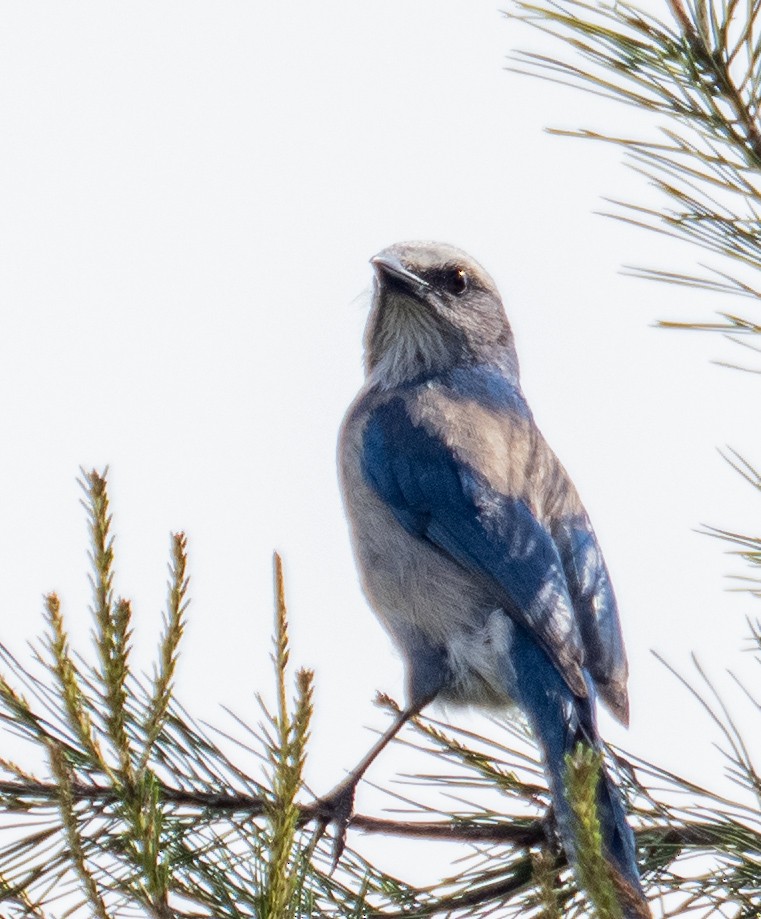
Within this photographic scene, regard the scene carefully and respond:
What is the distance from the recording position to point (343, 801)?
11.4ft

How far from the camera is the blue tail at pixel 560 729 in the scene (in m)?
3.21

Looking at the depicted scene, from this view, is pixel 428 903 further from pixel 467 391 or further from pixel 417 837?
pixel 467 391

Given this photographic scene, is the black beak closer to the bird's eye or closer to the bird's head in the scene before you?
the bird's head

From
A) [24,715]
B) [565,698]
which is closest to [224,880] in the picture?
[24,715]

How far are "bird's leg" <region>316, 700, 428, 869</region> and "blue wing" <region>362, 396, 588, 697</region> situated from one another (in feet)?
1.66

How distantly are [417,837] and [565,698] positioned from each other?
84cm

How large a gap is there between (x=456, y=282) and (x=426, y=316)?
0.77 ft

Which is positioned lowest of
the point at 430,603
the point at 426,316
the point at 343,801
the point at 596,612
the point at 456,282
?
the point at 343,801

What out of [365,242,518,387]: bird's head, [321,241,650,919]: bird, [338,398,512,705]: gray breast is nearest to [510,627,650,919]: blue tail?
[321,241,650,919]: bird

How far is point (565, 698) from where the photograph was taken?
398cm

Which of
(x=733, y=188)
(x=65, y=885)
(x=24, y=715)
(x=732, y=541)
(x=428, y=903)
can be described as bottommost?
(x=428, y=903)

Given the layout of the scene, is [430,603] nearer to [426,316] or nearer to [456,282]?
[426,316]

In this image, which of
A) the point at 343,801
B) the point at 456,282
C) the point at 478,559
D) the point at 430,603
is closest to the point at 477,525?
the point at 478,559

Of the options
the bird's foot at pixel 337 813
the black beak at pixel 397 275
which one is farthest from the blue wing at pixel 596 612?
the black beak at pixel 397 275
